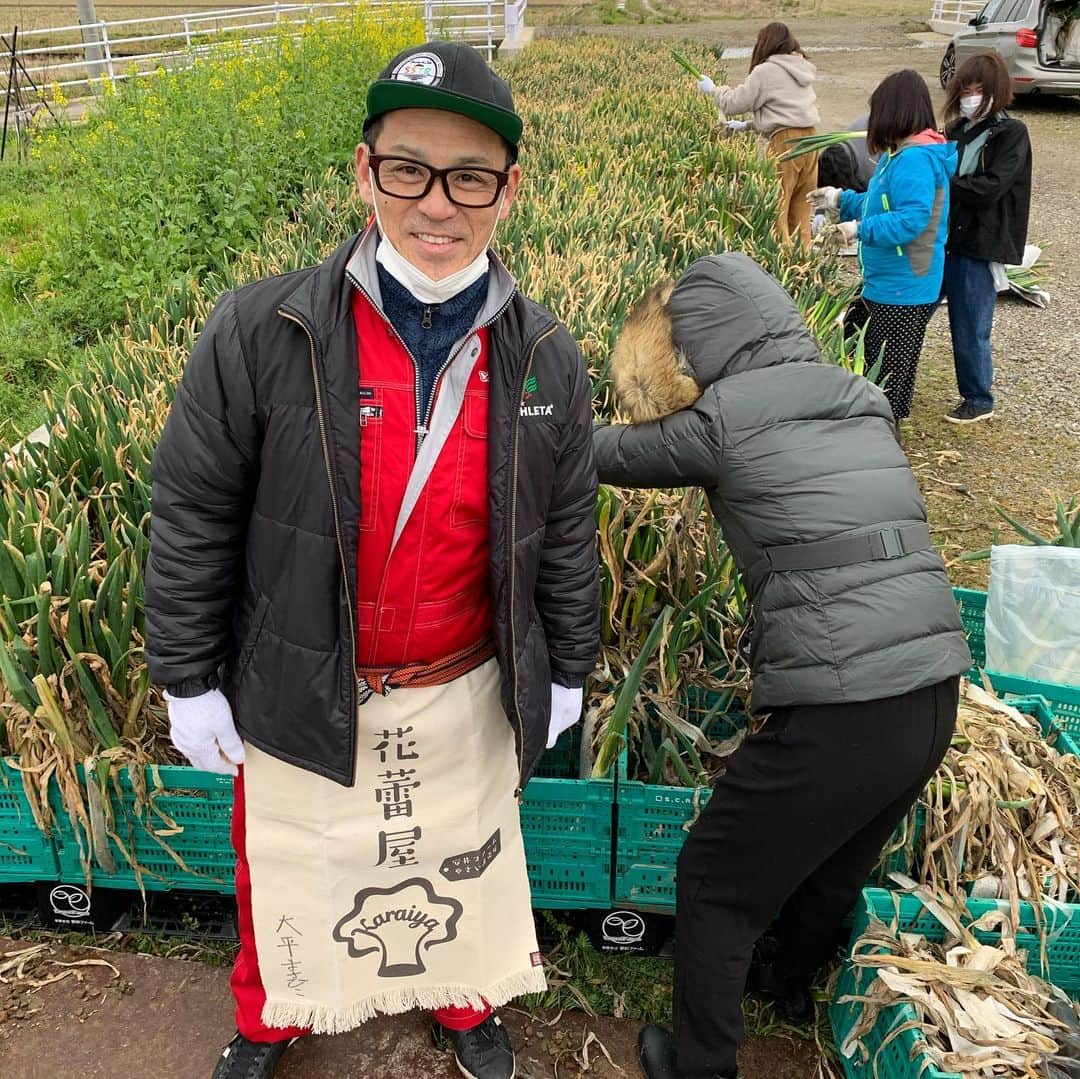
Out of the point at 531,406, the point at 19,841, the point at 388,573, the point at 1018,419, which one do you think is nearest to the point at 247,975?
the point at 19,841

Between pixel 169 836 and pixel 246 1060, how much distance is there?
47 centimetres

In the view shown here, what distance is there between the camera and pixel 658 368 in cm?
179

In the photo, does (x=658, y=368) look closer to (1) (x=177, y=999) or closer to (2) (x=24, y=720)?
(2) (x=24, y=720)

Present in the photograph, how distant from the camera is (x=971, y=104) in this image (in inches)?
175

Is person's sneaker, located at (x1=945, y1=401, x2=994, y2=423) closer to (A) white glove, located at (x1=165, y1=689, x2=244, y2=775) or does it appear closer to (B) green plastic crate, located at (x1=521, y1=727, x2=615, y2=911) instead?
(B) green plastic crate, located at (x1=521, y1=727, x2=615, y2=911)

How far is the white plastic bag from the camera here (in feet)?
8.06

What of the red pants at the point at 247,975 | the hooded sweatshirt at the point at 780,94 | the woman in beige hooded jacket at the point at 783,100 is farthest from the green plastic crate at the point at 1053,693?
the hooded sweatshirt at the point at 780,94

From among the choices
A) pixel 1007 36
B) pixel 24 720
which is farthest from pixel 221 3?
pixel 24 720

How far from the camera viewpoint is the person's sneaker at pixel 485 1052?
1953 mm

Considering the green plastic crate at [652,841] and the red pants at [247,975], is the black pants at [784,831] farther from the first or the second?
the red pants at [247,975]

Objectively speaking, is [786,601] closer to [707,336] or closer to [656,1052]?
[707,336]

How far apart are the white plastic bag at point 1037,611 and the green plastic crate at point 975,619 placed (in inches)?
6.0

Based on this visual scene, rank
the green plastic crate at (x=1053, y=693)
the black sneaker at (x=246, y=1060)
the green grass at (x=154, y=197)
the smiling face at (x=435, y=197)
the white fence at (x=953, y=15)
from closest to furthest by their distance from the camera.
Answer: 1. the smiling face at (x=435, y=197)
2. the black sneaker at (x=246, y=1060)
3. the green plastic crate at (x=1053, y=693)
4. the green grass at (x=154, y=197)
5. the white fence at (x=953, y=15)

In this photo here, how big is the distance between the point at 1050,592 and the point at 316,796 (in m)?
1.85
